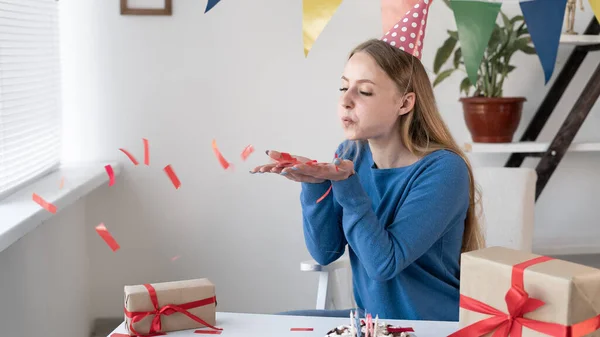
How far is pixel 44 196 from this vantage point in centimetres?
225

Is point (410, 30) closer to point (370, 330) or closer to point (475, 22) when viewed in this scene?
point (475, 22)

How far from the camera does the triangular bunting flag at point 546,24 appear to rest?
5.41 feet

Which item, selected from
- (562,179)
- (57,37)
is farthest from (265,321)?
(562,179)

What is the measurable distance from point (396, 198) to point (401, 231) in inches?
6.1

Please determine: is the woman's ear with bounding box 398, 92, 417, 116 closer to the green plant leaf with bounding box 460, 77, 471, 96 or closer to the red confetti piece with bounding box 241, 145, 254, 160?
the green plant leaf with bounding box 460, 77, 471, 96

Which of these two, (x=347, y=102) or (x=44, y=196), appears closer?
(x=347, y=102)

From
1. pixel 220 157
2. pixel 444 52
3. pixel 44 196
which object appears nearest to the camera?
pixel 44 196

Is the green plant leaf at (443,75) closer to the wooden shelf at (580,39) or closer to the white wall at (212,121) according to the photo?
the white wall at (212,121)

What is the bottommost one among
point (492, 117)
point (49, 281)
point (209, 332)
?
point (49, 281)

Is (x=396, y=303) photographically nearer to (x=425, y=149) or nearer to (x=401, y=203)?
(x=401, y=203)

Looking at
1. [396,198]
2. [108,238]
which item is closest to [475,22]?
[396,198]

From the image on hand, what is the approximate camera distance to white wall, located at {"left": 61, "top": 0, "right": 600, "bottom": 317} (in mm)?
2844

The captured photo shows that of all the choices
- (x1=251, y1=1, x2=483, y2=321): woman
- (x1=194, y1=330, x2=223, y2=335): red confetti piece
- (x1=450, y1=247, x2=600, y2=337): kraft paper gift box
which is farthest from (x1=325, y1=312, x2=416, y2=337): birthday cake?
(x1=251, y1=1, x2=483, y2=321): woman

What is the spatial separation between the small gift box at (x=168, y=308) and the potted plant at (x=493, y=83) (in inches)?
62.0
